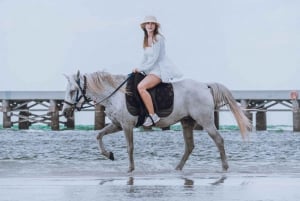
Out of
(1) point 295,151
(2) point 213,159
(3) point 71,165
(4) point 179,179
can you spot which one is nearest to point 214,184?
(4) point 179,179

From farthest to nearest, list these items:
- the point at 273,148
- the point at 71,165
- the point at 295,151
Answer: the point at 273,148, the point at 295,151, the point at 71,165

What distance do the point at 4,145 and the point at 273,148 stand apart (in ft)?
22.6

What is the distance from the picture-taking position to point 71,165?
679 inches

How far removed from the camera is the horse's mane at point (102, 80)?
1574 cm

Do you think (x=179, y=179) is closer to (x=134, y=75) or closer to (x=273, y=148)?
(x=134, y=75)

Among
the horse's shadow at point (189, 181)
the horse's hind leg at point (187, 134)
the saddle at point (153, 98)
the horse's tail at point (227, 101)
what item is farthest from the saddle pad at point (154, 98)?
the horse's shadow at point (189, 181)

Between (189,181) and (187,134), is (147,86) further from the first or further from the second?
(189,181)

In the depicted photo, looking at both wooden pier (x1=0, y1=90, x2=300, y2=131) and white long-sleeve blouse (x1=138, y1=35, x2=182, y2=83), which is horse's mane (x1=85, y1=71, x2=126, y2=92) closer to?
white long-sleeve blouse (x1=138, y1=35, x2=182, y2=83)

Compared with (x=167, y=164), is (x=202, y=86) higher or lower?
higher

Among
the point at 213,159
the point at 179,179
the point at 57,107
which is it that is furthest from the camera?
the point at 57,107

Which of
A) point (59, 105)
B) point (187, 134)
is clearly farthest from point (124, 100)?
point (59, 105)

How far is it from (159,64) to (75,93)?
140cm

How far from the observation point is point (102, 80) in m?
15.8

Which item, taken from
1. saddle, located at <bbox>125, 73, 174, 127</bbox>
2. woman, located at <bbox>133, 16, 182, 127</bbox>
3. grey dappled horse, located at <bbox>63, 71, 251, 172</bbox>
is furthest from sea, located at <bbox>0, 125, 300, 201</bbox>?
woman, located at <bbox>133, 16, 182, 127</bbox>
